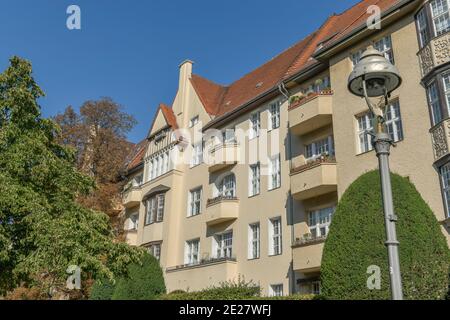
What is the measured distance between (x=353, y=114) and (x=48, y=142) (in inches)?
522

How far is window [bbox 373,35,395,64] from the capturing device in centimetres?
2062

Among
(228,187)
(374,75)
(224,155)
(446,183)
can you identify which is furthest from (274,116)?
(374,75)

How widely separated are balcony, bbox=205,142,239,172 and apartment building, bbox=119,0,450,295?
65mm

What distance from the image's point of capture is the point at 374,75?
290 inches

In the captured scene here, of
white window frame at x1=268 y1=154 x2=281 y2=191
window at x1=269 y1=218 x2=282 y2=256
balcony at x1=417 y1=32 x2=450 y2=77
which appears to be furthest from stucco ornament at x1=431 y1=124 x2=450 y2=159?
window at x1=269 y1=218 x2=282 y2=256

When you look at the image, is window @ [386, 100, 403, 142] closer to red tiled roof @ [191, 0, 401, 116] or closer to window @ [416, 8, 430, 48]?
window @ [416, 8, 430, 48]

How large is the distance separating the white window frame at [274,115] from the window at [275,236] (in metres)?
5.27

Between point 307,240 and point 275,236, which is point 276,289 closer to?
point 275,236

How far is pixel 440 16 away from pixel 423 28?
2.89 feet

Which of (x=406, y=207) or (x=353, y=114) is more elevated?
(x=353, y=114)

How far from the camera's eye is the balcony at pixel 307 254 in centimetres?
2028

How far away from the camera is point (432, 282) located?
12.0 meters

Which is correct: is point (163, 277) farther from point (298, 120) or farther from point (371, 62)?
point (371, 62)
